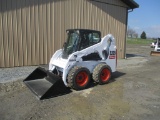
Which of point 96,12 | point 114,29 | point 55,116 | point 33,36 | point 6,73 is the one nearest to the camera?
point 55,116

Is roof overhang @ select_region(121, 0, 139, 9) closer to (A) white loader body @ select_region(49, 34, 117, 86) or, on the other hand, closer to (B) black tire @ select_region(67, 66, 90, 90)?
(A) white loader body @ select_region(49, 34, 117, 86)

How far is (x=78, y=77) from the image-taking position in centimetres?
678

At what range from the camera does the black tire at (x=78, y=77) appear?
6.52m

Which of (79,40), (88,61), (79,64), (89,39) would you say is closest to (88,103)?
(79,64)

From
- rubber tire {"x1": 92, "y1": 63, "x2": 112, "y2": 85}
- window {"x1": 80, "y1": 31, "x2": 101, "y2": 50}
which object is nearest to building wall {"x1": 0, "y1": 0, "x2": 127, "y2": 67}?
window {"x1": 80, "y1": 31, "x2": 101, "y2": 50}

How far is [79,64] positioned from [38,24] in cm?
472

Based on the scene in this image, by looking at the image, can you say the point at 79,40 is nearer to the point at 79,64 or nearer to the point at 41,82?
the point at 79,64

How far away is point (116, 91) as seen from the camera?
6.81 m

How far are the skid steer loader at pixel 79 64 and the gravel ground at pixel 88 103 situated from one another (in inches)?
14.5

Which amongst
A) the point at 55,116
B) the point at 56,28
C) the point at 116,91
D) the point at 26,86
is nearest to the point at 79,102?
the point at 55,116

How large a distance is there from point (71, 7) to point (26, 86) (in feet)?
21.3

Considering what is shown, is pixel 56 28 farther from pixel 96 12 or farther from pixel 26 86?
pixel 26 86

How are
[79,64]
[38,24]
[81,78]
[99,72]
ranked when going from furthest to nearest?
[38,24], [99,72], [79,64], [81,78]

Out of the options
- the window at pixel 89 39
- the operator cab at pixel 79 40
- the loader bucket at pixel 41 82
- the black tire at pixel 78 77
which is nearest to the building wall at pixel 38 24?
the loader bucket at pixel 41 82
